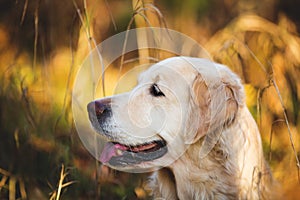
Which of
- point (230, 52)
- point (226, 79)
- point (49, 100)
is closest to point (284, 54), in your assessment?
point (230, 52)

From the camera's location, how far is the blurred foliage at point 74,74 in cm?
353

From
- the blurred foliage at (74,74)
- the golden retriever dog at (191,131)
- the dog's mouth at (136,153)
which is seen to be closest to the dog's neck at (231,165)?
the golden retriever dog at (191,131)

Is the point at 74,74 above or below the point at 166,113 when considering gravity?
above

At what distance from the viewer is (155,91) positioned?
2.90 m

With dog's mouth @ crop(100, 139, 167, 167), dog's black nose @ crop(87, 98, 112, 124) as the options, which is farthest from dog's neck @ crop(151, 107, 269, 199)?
dog's black nose @ crop(87, 98, 112, 124)

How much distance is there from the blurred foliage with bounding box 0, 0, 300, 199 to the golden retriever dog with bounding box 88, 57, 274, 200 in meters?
0.25

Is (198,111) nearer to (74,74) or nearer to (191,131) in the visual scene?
(191,131)

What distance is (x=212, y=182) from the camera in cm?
287

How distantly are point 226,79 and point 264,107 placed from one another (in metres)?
1.28

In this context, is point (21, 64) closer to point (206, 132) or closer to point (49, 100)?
point (49, 100)

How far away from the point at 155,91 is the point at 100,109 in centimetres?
32

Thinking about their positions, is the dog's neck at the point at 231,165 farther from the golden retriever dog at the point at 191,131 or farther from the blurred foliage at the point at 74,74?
the blurred foliage at the point at 74,74

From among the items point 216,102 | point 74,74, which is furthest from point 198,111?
point 74,74

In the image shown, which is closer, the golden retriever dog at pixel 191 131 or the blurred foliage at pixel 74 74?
the golden retriever dog at pixel 191 131
